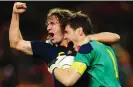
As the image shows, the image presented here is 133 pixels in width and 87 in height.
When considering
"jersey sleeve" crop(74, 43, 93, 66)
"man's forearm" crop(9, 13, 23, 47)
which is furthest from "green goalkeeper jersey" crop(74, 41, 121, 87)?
"man's forearm" crop(9, 13, 23, 47)

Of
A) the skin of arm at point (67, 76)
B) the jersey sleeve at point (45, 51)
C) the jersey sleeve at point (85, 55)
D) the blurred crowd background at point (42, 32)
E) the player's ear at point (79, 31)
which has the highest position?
the player's ear at point (79, 31)

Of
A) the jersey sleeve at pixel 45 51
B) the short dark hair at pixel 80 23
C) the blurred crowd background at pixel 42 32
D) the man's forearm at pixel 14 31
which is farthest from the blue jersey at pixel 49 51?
the blurred crowd background at pixel 42 32

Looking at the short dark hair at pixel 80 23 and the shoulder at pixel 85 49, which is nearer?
the shoulder at pixel 85 49

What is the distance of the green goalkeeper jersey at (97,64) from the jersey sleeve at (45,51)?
1.27 feet

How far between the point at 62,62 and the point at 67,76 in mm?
271

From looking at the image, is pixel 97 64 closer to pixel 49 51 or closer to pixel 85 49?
pixel 85 49

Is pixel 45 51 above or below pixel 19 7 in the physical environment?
below

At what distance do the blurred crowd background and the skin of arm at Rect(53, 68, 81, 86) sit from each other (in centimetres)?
190

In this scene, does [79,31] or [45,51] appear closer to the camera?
[79,31]

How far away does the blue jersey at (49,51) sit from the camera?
8.09 feet

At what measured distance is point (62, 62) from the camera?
2.26 metres

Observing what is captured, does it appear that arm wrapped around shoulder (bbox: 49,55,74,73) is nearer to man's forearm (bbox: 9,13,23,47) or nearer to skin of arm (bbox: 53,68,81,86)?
skin of arm (bbox: 53,68,81,86)

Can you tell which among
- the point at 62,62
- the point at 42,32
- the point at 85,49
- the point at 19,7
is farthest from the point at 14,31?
the point at 42,32

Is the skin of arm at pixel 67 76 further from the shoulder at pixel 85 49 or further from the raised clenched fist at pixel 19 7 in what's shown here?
the raised clenched fist at pixel 19 7
